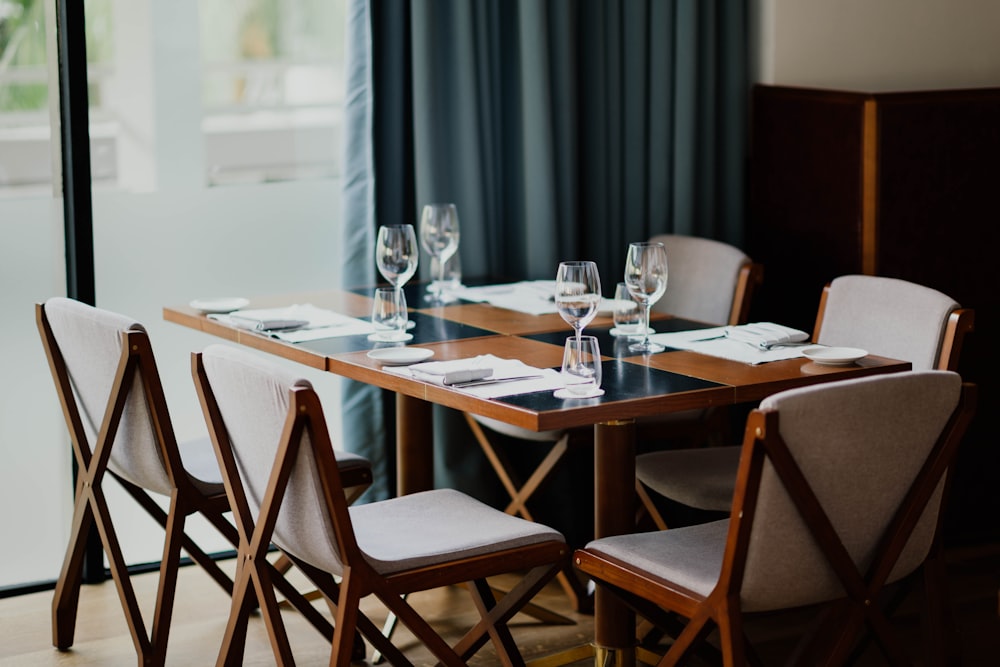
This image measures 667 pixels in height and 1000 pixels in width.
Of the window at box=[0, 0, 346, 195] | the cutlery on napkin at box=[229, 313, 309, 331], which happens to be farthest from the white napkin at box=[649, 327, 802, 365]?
the window at box=[0, 0, 346, 195]

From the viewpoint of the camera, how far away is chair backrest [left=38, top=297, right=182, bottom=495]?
2850 mm

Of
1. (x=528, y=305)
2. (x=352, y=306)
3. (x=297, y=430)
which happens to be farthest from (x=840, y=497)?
(x=352, y=306)

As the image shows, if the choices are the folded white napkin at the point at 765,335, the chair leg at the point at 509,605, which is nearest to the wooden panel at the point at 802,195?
the folded white napkin at the point at 765,335

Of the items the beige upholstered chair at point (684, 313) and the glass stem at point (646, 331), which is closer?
the glass stem at point (646, 331)

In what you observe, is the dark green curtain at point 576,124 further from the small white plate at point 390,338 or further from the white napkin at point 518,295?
the small white plate at point 390,338

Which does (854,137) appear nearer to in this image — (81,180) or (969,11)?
(969,11)

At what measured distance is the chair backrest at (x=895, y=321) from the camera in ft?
9.66

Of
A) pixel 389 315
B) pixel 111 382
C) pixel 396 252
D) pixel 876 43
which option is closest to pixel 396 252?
pixel 396 252

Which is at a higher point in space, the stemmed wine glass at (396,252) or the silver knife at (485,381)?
the stemmed wine glass at (396,252)

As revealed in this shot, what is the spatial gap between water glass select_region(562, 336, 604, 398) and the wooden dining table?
0.12 feet

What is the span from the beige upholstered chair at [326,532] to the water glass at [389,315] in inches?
17.3

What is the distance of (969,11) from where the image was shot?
14.1 feet

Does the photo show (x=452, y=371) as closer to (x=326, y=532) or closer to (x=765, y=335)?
(x=326, y=532)

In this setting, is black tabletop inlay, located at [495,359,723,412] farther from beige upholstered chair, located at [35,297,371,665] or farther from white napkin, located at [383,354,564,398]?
beige upholstered chair, located at [35,297,371,665]
